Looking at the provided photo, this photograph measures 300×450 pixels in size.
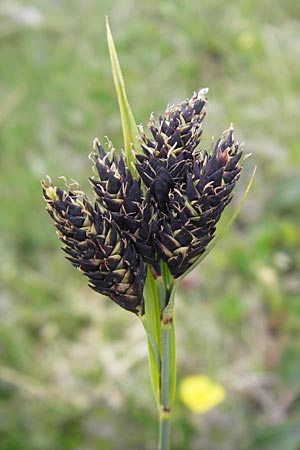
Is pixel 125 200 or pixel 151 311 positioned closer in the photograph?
pixel 125 200

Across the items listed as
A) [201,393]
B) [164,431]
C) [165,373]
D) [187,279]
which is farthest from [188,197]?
[187,279]

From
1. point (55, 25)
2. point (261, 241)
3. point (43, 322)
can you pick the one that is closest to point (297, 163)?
point (261, 241)

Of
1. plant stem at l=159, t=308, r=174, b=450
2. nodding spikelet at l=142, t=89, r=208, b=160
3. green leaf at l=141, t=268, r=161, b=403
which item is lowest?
plant stem at l=159, t=308, r=174, b=450

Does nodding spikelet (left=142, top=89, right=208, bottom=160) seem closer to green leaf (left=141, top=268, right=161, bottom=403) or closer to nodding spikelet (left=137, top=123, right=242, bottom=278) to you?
nodding spikelet (left=137, top=123, right=242, bottom=278)

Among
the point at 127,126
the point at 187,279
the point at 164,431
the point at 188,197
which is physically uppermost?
the point at 187,279

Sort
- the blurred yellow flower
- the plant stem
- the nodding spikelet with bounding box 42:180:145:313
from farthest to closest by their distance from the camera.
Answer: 1. the blurred yellow flower
2. the plant stem
3. the nodding spikelet with bounding box 42:180:145:313

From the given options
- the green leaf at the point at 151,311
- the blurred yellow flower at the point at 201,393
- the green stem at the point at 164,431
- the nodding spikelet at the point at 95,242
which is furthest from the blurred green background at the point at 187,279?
the nodding spikelet at the point at 95,242

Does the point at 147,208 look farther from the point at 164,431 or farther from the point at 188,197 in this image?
the point at 164,431

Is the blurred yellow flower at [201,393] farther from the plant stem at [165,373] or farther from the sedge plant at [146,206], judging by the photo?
the sedge plant at [146,206]

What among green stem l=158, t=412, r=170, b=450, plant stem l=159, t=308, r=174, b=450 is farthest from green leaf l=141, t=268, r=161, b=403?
green stem l=158, t=412, r=170, b=450
